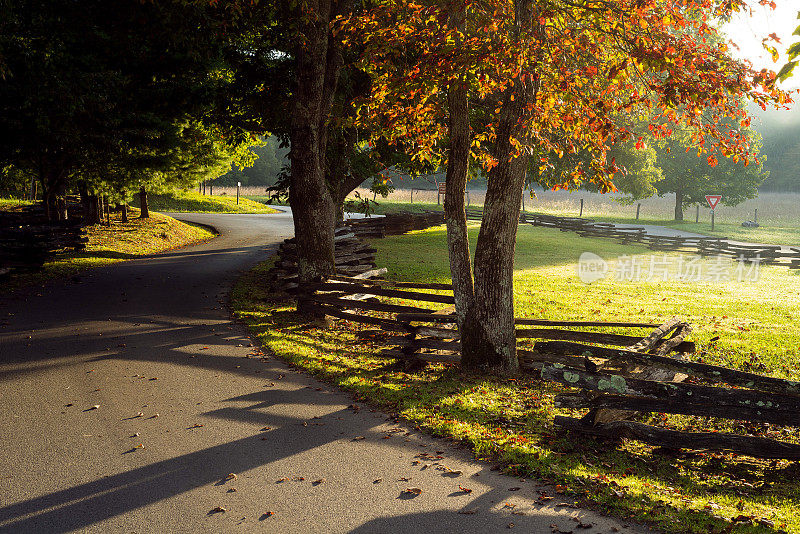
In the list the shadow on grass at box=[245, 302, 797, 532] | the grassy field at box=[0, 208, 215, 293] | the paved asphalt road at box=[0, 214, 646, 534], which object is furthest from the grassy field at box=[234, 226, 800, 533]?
the grassy field at box=[0, 208, 215, 293]

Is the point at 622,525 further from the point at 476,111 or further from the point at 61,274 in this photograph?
the point at 61,274

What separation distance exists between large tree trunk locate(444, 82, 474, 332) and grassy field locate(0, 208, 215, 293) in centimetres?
1300

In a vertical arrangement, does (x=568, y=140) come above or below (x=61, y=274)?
above

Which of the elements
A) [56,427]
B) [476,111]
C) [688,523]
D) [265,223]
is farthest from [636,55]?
[265,223]

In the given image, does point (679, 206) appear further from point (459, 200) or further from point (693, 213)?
point (459, 200)

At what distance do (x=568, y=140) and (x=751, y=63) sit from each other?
8.00ft

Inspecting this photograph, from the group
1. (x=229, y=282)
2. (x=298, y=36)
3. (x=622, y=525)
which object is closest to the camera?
(x=622, y=525)

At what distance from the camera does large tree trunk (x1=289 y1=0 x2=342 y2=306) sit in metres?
13.9

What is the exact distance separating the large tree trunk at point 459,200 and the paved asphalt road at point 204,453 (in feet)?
9.19

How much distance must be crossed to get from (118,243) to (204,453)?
23.7 m

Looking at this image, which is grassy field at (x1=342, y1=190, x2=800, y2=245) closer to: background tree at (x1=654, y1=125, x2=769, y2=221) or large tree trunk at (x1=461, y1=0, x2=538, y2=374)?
background tree at (x1=654, y1=125, x2=769, y2=221)

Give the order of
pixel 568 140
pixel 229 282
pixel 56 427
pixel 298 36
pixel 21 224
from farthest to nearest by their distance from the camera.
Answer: pixel 21 224 < pixel 229 282 < pixel 298 36 < pixel 568 140 < pixel 56 427

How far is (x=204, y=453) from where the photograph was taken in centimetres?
675

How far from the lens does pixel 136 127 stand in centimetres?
1967
